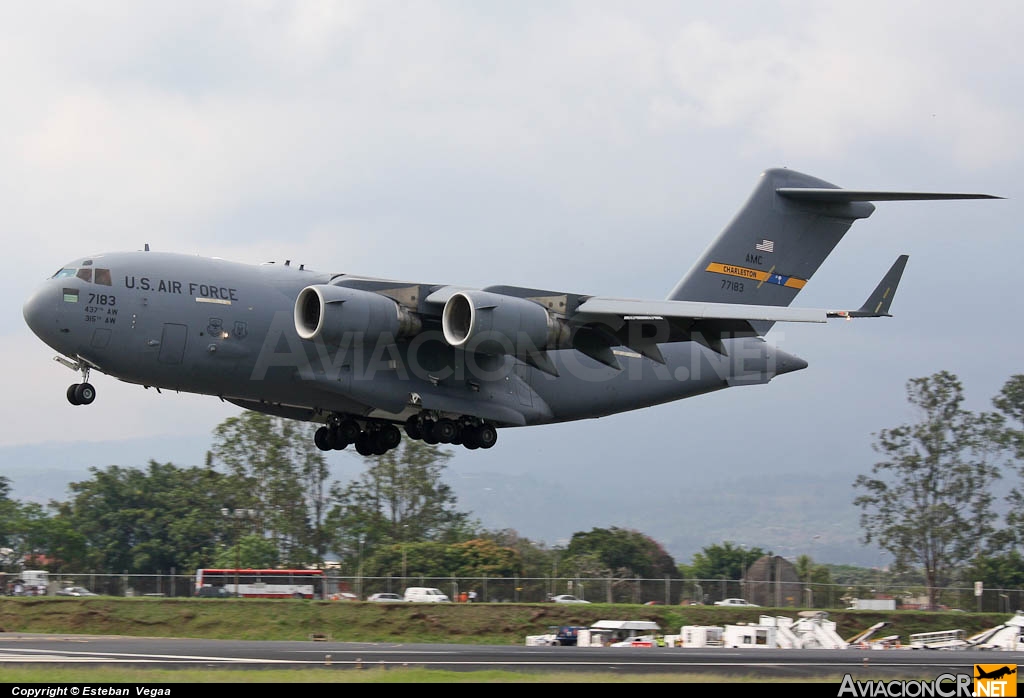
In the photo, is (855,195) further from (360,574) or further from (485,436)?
(360,574)

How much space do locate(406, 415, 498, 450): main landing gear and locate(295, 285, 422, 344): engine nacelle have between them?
6.09 ft

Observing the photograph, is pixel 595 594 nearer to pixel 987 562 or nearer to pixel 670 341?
pixel 670 341

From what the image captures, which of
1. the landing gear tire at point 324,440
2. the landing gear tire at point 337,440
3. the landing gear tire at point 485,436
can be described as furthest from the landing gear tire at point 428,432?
the landing gear tire at point 324,440

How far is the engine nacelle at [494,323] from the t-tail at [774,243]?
4.47 m

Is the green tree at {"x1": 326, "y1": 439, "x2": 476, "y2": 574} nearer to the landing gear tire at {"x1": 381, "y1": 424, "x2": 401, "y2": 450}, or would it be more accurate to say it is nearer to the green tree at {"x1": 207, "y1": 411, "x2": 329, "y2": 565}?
the green tree at {"x1": 207, "y1": 411, "x2": 329, "y2": 565}

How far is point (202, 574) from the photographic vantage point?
3669cm

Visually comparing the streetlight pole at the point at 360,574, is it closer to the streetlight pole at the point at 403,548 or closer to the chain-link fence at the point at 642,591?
the chain-link fence at the point at 642,591

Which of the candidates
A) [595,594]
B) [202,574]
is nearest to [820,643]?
[595,594]

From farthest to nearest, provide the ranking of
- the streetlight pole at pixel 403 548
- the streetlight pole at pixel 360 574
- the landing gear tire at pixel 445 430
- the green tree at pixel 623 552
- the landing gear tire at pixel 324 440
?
the green tree at pixel 623 552
the streetlight pole at pixel 403 548
the streetlight pole at pixel 360 574
the landing gear tire at pixel 324 440
the landing gear tire at pixel 445 430

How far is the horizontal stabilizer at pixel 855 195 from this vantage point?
17.4 metres

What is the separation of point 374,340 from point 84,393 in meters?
3.76

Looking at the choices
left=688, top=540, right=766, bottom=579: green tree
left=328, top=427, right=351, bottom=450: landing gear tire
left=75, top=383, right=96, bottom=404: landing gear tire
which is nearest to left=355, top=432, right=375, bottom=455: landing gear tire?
left=328, top=427, right=351, bottom=450: landing gear tire

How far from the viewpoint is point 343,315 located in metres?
15.4

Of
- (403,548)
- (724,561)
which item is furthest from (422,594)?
(724,561)
